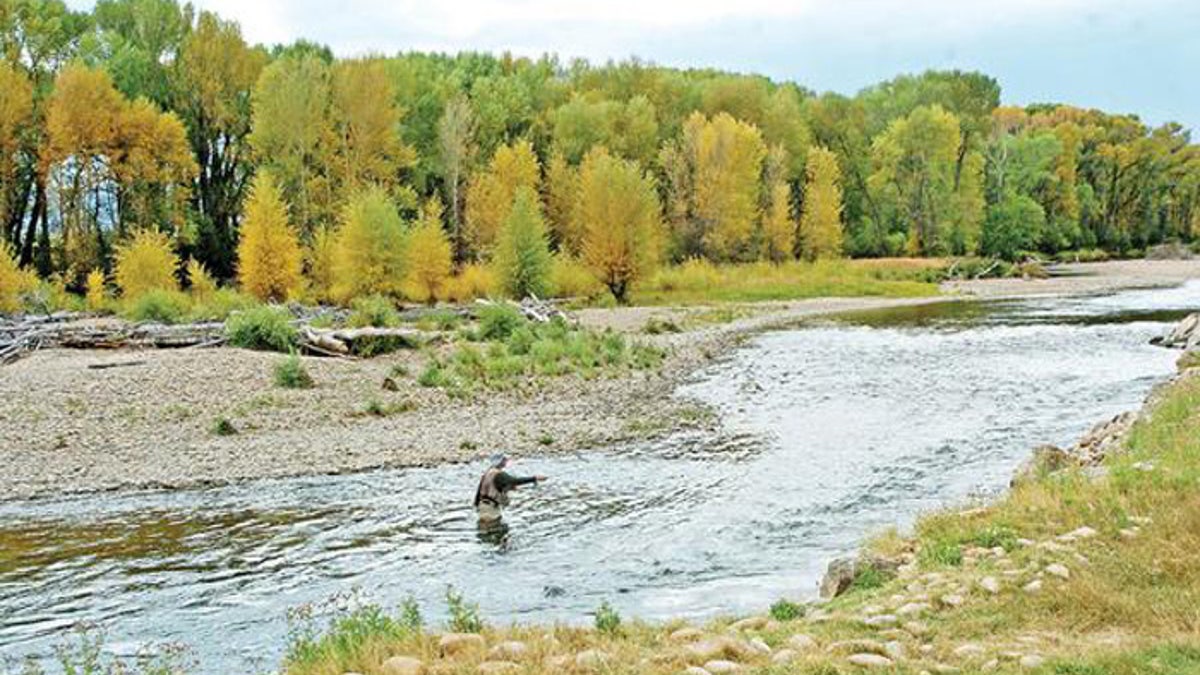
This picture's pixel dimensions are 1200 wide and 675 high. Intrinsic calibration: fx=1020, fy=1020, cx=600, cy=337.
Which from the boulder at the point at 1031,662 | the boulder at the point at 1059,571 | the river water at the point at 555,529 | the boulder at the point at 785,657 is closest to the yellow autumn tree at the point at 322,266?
the river water at the point at 555,529

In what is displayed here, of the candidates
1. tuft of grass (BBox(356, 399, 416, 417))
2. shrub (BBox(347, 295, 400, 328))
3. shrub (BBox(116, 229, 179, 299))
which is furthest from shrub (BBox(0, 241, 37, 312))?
tuft of grass (BBox(356, 399, 416, 417))

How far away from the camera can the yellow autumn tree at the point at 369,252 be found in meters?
56.2

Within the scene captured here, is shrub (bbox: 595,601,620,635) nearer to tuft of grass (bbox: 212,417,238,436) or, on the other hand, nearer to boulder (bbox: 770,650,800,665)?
boulder (bbox: 770,650,800,665)

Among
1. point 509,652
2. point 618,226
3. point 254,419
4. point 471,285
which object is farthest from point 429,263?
point 509,652

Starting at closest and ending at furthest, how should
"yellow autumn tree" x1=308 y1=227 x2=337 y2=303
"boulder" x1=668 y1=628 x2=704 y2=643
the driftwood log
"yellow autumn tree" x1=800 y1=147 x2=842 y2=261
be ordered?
"boulder" x1=668 y1=628 x2=704 y2=643 → the driftwood log → "yellow autumn tree" x1=308 y1=227 x2=337 y2=303 → "yellow autumn tree" x1=800 y1=147 x2=842 y2=261

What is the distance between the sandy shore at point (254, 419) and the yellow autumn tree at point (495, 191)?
119 ft

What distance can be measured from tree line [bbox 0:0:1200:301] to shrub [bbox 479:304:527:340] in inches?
658

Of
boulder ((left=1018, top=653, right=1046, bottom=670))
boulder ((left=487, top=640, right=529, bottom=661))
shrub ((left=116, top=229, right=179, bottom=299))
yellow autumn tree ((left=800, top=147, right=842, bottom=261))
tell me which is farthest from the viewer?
yellow autumn tree ((left=800, top=147, right=842, bottom=261))

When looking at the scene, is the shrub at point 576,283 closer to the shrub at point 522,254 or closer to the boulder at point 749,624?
the shrub at point 522,254

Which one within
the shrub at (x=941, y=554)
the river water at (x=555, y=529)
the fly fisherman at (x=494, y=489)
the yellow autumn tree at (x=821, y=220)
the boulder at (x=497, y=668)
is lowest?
the river water at (x=555, y=529)

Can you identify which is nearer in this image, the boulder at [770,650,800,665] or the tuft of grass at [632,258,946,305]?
the boulder at [770,650,800,665]

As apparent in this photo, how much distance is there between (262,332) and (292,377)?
756 centimetres

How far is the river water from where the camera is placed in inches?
505

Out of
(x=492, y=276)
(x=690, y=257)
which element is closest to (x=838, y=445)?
(x=492, y=276)
